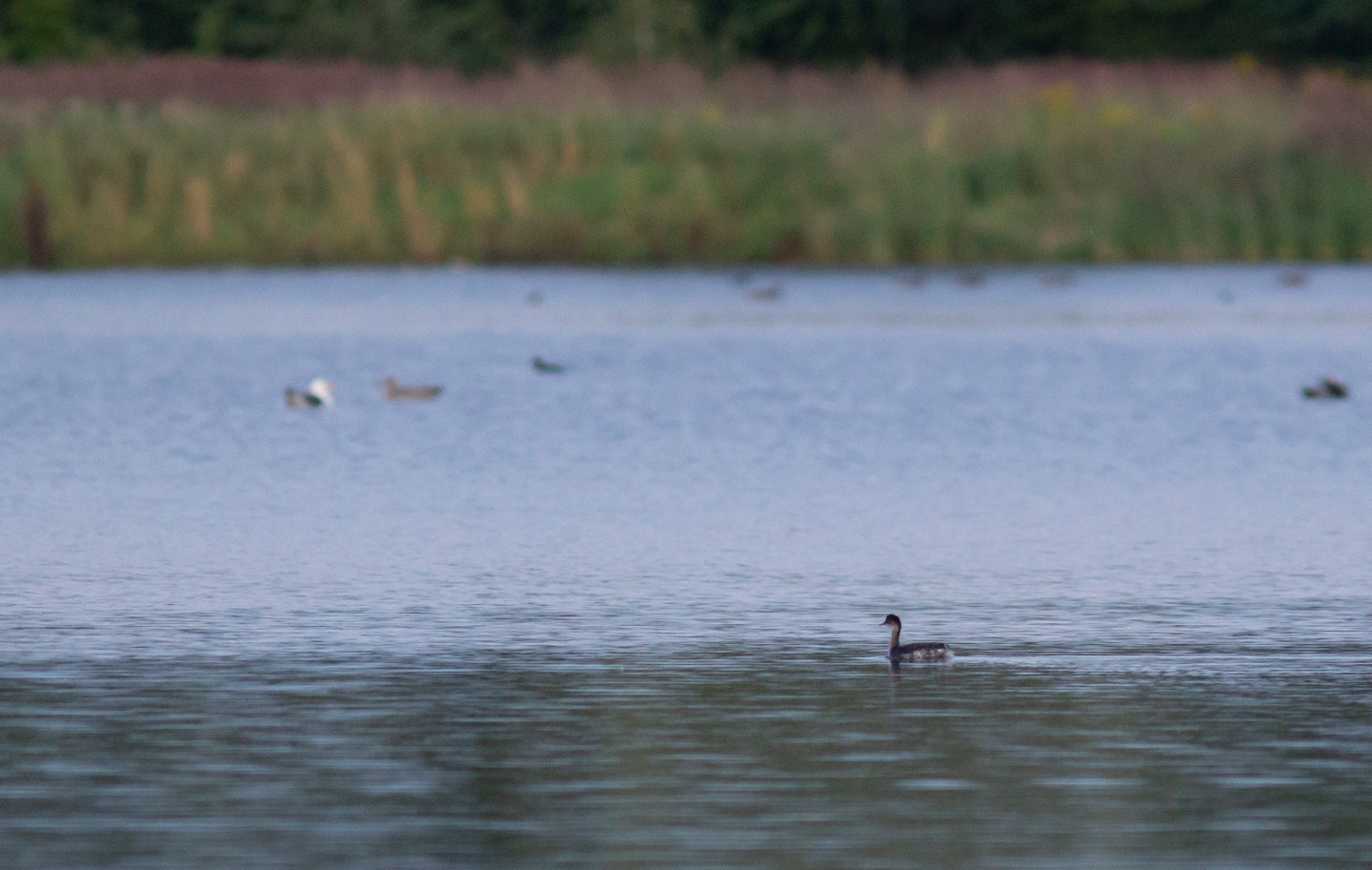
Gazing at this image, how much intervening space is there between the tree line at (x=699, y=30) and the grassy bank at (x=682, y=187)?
649 inches

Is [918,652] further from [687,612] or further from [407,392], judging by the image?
[407,392]

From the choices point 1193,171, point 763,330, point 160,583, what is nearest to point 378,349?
point 763,330

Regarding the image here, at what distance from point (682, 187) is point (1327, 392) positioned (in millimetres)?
15092

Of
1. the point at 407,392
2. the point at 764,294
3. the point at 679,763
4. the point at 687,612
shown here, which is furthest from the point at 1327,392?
the point at 679,763

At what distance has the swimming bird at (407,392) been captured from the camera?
74.5 feet

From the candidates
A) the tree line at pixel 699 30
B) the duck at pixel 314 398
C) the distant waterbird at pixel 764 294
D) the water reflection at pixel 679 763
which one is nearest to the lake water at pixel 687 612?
the water reflection at pixel 679 763

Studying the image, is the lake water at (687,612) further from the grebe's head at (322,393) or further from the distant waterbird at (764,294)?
the distant waterbird at (764,294)

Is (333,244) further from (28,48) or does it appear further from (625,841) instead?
(625,841)

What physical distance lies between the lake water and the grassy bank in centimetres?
911

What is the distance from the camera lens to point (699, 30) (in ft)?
185

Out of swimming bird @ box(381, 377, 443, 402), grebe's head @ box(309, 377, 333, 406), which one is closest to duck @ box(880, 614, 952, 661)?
grebe's head @ box(309, 377, 333, 406)

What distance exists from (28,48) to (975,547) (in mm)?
42244

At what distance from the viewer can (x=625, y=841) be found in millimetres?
7695

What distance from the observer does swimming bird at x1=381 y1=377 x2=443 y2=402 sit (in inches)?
894
